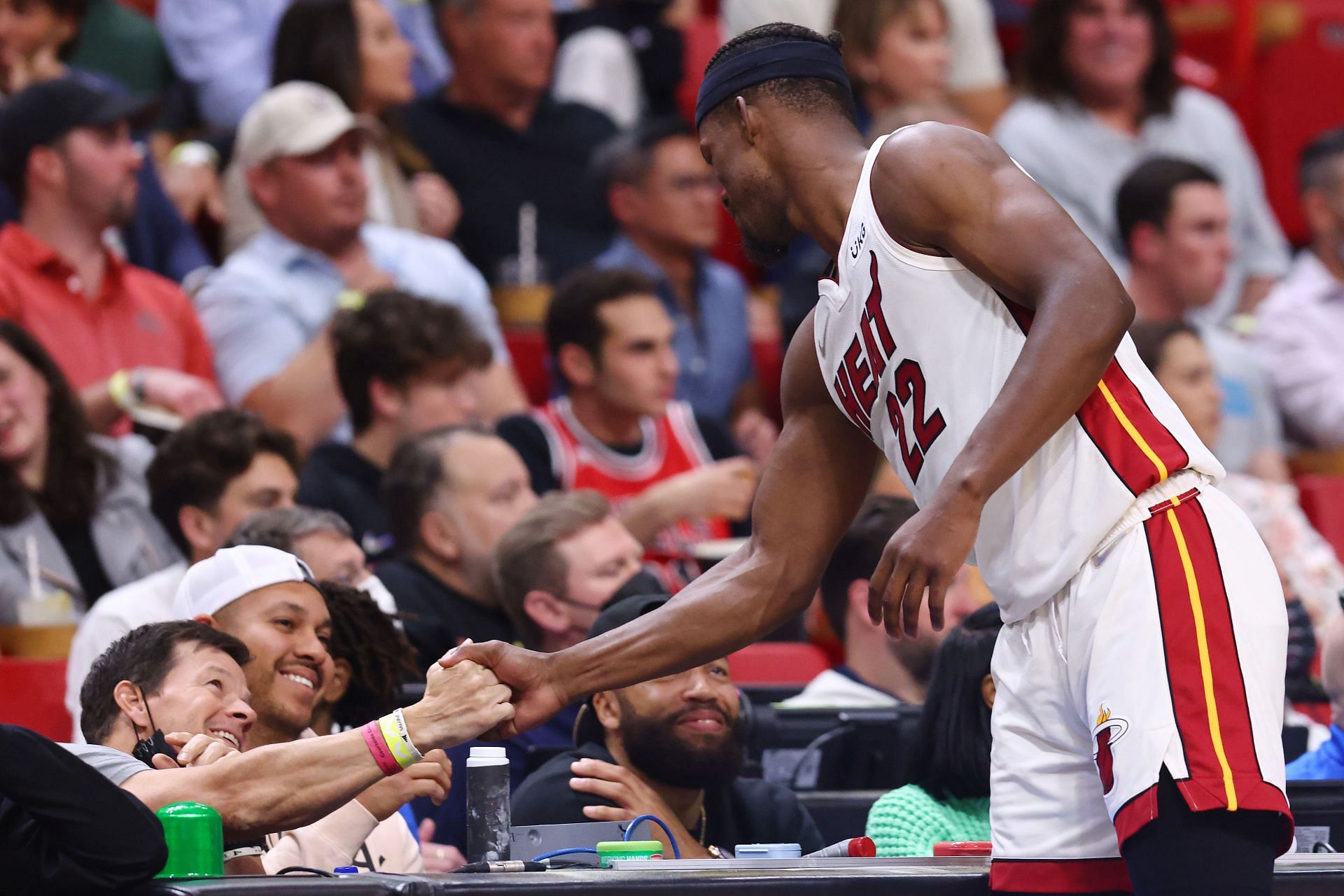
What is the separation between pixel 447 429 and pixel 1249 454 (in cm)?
340

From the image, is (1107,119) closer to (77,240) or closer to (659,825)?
(77,240)

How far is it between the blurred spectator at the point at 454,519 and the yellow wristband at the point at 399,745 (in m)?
2.11

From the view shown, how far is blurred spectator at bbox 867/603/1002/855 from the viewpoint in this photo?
12.3 ft

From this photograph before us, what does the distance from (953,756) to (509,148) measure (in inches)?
187

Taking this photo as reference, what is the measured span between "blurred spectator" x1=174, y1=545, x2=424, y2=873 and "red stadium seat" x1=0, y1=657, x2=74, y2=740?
30.9 inches

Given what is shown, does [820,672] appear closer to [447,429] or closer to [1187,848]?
[447,429]

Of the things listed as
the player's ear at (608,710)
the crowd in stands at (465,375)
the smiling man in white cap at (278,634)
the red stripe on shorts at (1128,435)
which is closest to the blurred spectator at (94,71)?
the crowd in stands at (465,375)

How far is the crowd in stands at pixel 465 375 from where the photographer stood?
12.5ft

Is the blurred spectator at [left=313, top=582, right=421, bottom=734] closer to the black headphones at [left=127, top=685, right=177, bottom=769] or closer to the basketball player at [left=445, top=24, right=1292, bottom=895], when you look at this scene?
the black headphones at [left=127, top=685, right=177, bottom=769]

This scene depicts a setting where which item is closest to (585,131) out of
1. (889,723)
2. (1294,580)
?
(1294,580)

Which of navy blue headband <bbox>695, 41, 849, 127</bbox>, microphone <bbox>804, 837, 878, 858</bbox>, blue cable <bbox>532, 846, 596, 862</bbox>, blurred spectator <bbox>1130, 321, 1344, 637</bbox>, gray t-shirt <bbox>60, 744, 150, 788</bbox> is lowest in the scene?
blurred spectator <bbox>1130, 321, 1344, 637</bbox>

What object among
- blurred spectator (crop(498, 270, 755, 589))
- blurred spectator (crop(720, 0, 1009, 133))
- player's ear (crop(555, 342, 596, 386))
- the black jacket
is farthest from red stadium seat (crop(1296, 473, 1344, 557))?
the black jacket

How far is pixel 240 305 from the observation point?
645 centimetres

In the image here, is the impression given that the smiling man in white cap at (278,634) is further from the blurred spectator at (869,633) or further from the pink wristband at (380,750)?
the blurred spectator at (869,633)
